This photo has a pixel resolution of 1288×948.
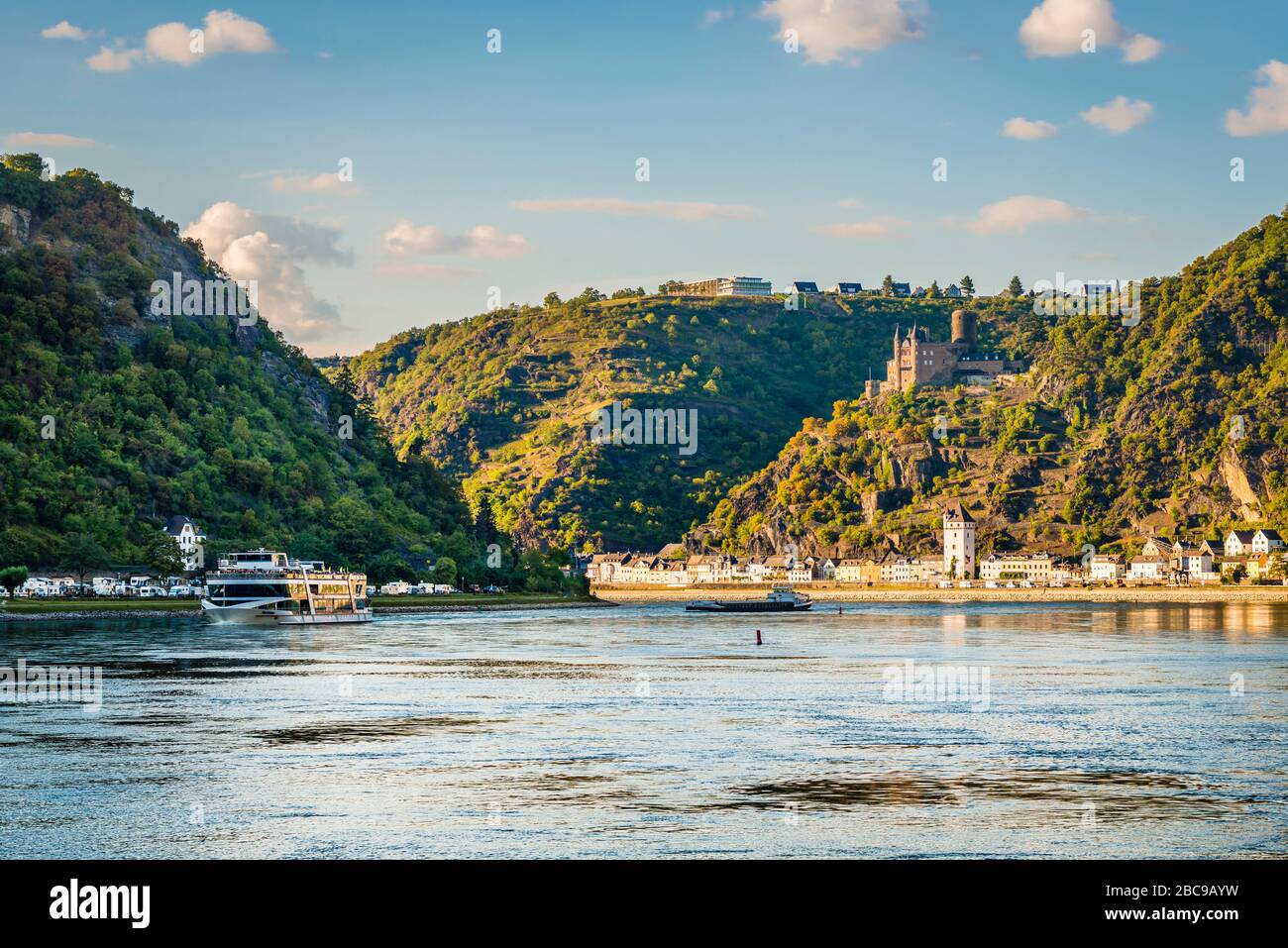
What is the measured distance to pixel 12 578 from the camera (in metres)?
121

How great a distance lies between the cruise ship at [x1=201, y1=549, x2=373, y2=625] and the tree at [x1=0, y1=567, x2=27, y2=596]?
14486 millimetres

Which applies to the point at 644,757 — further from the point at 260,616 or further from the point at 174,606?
the point at 174,606

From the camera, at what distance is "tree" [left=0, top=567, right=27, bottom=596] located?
396 feet

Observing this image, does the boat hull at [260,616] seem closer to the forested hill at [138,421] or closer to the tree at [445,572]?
the forested hill at [138,421]

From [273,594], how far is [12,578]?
20.3 m

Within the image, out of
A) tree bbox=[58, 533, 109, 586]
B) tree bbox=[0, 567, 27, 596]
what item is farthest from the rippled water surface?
tree bbox=[58, 533, 109, 586]

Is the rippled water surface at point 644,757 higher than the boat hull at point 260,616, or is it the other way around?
the rippled water surface at point 644,757

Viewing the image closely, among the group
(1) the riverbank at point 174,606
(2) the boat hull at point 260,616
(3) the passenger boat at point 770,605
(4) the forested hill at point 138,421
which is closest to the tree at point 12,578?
(1) the riverbank at point 174,606

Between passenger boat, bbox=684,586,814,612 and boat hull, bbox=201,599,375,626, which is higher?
boat hull, bbox=201,599,375,626

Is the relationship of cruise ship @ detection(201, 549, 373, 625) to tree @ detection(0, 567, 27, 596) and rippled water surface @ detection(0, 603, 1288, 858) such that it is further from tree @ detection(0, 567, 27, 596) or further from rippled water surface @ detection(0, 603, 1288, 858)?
rippled water surface @ detection(0, 603, 1288, 858)

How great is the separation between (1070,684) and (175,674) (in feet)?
119

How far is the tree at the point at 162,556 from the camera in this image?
448ft

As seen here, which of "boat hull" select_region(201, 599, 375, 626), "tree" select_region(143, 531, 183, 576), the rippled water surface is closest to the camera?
the rippled water surface

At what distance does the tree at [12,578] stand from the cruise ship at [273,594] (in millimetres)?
14486
